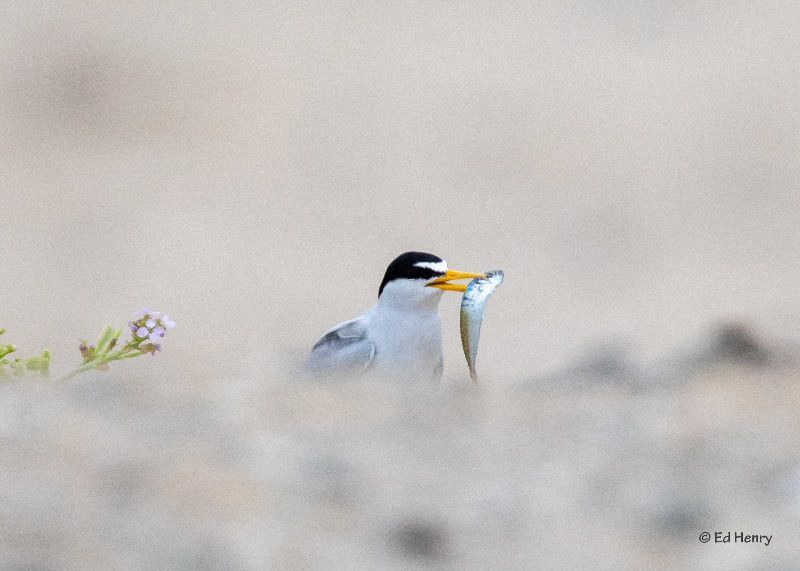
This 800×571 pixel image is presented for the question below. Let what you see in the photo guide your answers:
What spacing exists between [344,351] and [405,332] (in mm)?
→ 214

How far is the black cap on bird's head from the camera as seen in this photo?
601cm

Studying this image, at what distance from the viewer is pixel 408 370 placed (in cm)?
596

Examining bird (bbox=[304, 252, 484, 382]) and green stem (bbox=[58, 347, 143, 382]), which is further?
bird (bbox=[304, 252, 484, 382])

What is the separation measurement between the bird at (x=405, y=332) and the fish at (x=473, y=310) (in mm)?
286

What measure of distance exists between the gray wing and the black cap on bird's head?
0.22 m

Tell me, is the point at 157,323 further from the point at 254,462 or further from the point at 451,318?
the point at 451,318

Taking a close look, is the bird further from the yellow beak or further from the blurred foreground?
the blurred foreground

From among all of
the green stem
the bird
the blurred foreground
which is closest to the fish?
the bird

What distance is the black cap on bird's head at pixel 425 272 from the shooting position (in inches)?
237

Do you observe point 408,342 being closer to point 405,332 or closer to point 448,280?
point 405,332

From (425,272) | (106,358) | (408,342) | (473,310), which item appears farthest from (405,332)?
(106,358)

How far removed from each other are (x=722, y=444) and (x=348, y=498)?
2.66 ft

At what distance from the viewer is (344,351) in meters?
5.96

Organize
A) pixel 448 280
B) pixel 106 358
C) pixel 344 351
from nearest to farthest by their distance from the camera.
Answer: pixel 106 358, pixel 344 351, pixel 448 280
